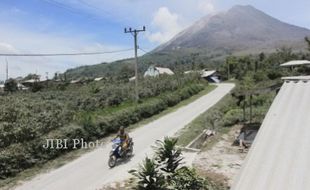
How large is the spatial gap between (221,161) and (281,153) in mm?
8899

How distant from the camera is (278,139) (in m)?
5.65

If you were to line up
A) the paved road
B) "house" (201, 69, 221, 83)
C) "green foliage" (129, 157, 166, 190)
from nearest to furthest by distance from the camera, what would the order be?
"green foliage" (129, 157, 166, 190)
the paved road
"house" (201, 69, 221, 83)

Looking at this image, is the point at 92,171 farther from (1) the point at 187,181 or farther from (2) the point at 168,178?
(1) the point at 187,181

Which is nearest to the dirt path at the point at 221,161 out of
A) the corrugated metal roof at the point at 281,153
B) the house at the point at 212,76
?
the corrugated metal roof at the point at 281,153

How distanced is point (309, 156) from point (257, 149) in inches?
28.8

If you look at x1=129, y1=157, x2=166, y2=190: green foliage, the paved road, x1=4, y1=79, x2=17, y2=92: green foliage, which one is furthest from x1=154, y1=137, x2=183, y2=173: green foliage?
x1=4, y1=79, x2=17, y2=92: green foliage

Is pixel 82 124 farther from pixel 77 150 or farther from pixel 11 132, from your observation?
pixel 11 132

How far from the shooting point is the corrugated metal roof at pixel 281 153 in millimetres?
4676

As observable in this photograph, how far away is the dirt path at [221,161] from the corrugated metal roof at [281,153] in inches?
211

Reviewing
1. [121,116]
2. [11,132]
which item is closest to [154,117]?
[121,116]

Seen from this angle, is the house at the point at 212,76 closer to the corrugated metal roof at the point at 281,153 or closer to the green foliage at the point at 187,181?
the green foliage at the point at 187,181

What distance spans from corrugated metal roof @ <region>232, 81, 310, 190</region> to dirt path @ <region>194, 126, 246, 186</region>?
5.35 m

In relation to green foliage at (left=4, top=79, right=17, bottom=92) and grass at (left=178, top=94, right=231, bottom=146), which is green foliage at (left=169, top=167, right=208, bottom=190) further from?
green foliage at (left=4, top=79, right=17, bottom=92)

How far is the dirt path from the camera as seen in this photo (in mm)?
12156
